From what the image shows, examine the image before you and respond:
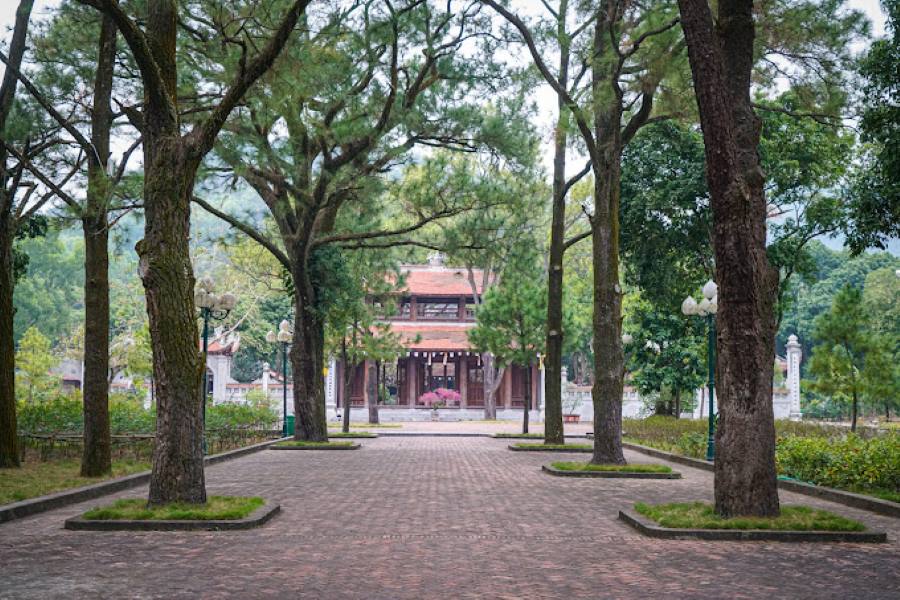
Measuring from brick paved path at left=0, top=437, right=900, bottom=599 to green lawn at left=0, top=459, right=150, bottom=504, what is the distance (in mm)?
987

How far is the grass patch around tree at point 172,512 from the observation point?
904cm

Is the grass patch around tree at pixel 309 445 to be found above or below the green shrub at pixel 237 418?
below

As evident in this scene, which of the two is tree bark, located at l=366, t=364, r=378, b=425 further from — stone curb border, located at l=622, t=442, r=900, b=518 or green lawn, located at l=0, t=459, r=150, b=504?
stone curb border, located at l=622, t=442, r=900, b=518

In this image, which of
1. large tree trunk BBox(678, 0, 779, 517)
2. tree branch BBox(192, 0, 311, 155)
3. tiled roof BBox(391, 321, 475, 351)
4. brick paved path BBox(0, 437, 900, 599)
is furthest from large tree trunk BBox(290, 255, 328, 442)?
tiled roof BBox(391, 321, 475, 351)

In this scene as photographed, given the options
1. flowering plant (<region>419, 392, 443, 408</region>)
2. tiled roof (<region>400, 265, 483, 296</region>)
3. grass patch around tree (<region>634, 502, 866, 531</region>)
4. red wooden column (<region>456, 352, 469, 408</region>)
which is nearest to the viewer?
grass patch around tree (<region>634, 502, 866, 531</region>)

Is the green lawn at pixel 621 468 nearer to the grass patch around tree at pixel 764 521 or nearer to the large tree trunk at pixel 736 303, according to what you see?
the grass patch around tree at pixel 764 521

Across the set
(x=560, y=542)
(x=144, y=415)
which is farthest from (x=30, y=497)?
(x=144, y=415)

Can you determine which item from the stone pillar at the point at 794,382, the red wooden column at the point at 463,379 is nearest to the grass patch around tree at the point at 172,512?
the red wooden column at the point at 463,379

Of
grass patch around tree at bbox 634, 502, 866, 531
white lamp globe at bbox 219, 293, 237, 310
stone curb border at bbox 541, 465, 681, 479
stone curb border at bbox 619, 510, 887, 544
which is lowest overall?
stone curb border at bbox 541, 465, 681, 479

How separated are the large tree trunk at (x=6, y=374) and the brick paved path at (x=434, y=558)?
464 centimetres

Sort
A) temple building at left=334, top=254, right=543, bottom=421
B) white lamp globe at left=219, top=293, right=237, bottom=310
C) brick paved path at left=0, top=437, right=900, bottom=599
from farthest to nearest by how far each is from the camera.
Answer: temple building at left=334, top=254, right=543, bottom=421 → white lamp globe at left=219, top=293, right=237, bottom=310 → brick paved path at left=0, top=437, right=900, bottom=599

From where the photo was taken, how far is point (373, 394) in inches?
1706

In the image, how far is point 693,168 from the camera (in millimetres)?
25328

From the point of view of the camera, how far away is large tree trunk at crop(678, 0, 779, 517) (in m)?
9.10
